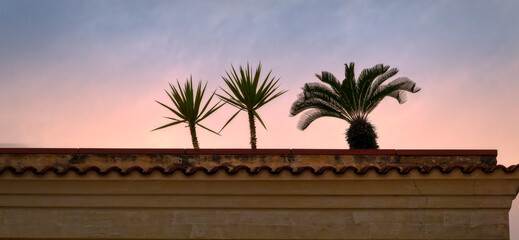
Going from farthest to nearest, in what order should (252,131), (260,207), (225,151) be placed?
(252,131) → (225,151) → (260,207)

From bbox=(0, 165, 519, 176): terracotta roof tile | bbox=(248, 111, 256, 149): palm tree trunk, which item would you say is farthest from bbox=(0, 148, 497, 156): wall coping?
bbox=(248, 111, 256, 149): palm tree trunk

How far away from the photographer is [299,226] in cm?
823

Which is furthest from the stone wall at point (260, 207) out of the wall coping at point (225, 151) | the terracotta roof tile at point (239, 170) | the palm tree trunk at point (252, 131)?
the palm tree trunk at point (252, 131)

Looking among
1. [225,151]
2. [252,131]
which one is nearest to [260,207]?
[225,151]

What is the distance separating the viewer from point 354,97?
62.7 ft

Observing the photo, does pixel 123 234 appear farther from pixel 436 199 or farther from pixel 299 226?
pixel 436 199

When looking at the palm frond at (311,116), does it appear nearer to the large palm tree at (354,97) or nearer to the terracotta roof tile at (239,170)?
the large palm tree at (354,97)

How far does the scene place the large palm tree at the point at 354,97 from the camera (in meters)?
19.1

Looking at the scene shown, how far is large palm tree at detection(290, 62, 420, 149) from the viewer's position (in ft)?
62.6

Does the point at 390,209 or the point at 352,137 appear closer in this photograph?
the point at 390,209

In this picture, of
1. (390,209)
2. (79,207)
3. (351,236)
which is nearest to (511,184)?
(390,209)

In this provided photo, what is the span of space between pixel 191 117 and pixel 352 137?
20.5ft

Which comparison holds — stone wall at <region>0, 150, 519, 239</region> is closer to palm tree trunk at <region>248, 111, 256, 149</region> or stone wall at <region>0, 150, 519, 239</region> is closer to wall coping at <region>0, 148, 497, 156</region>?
wall coping at <region>0, 148, 497, 156</region>

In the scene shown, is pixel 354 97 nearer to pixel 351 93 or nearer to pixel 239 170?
pixel 351 93
